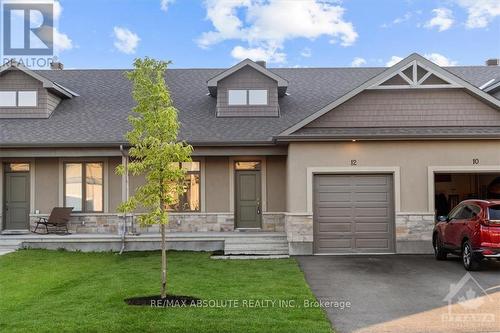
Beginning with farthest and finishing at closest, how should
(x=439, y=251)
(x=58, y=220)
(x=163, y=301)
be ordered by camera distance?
1. (x=58, y=220)
2. (x=439, y=251)
3. (x=163, y=301)

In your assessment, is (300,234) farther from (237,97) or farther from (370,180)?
(237,97)

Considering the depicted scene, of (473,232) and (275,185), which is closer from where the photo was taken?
(473,232)

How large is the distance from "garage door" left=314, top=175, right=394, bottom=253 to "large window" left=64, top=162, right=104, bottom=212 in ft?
24.4

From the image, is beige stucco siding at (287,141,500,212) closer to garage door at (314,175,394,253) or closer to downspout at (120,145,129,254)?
garage door at (314,175,394,253)

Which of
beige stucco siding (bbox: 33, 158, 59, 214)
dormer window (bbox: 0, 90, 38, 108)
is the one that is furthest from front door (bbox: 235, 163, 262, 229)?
dormer window (bbox: 0, 90, 38, 108)

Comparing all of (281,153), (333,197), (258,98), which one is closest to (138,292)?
(333,197)

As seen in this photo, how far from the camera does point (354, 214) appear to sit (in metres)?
13.3

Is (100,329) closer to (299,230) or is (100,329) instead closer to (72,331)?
(72,331)

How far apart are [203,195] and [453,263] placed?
792 centimetres

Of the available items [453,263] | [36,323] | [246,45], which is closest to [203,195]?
[453,263]

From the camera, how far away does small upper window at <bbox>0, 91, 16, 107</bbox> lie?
16938mm

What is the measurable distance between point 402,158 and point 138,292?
856 cm

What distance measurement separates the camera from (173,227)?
15273 millimetres

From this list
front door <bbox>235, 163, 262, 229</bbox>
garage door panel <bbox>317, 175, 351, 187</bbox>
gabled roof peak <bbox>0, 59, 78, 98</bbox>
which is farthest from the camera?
gabled roof peak <bbox>0, 59, 78, 98</bbox>
